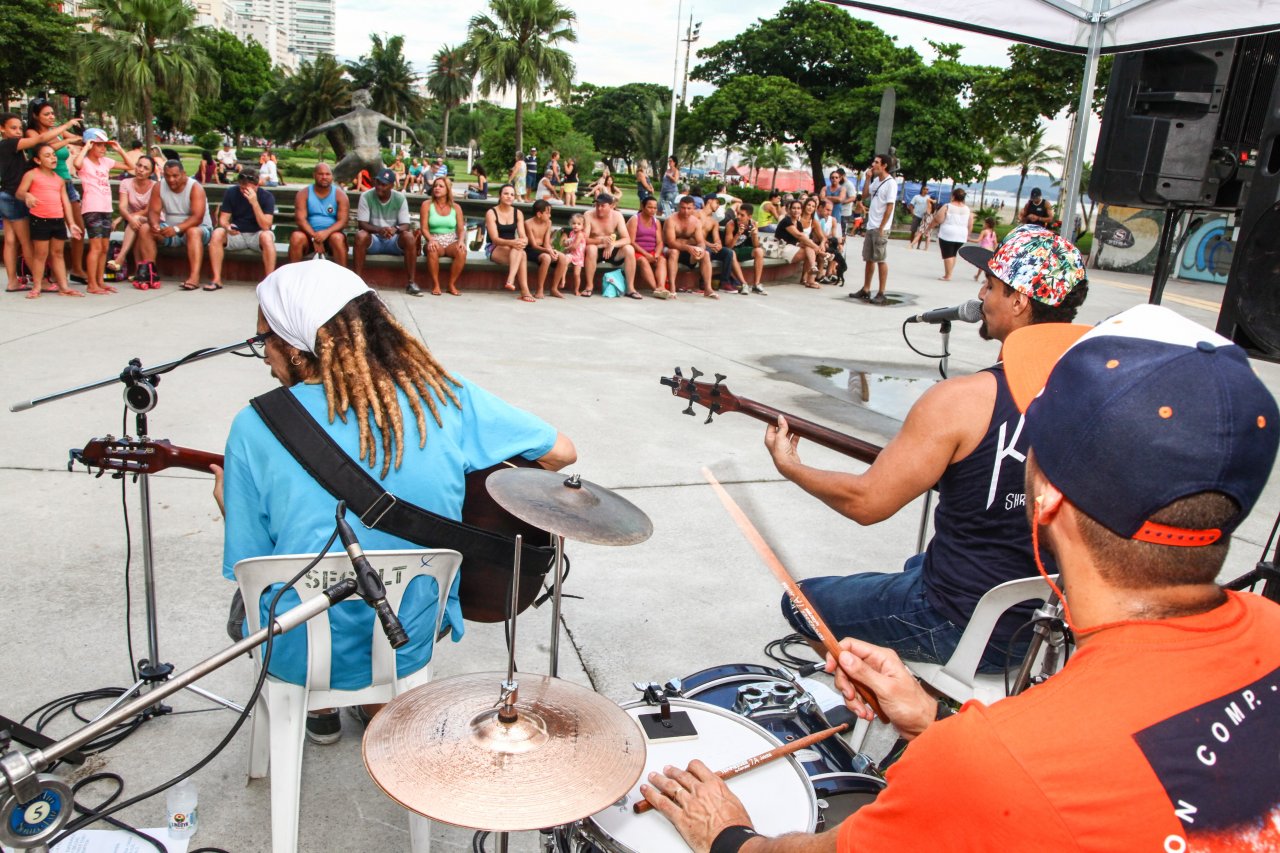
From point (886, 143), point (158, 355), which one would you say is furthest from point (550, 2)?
point (158, 355)

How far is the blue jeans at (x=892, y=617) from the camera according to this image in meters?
2.51

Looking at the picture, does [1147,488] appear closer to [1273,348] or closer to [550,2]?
[1273,348]

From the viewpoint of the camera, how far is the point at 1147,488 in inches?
44.9

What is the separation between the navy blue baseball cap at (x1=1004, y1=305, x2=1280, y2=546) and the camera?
1.13m

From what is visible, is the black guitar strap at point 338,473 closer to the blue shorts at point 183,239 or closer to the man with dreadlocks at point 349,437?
the man with dreadlocks at point 349,437

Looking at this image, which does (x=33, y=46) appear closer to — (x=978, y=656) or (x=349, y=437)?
(x=349, y=437)

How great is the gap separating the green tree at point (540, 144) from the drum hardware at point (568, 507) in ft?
158

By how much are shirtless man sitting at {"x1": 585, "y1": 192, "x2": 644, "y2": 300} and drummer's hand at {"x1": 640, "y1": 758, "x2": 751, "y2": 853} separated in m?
10.6

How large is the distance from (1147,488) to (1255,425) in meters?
0.16

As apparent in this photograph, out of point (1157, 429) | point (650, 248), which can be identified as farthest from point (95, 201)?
point (1157, 429)

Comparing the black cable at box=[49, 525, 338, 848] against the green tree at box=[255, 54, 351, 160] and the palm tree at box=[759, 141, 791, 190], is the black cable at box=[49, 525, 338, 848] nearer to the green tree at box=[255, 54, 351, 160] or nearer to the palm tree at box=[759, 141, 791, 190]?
the palm tree at box=[759, 141, 791, 190]

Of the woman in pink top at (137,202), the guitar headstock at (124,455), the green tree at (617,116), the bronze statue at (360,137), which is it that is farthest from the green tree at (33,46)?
the guitar headstock at (124,455)

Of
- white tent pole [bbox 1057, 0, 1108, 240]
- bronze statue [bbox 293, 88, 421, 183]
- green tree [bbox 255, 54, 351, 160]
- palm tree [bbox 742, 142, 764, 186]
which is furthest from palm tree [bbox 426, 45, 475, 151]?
white tent pole [bbox 1057, 0, 1108, 240]

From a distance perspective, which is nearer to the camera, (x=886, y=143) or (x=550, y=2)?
(x=886, y=143)
